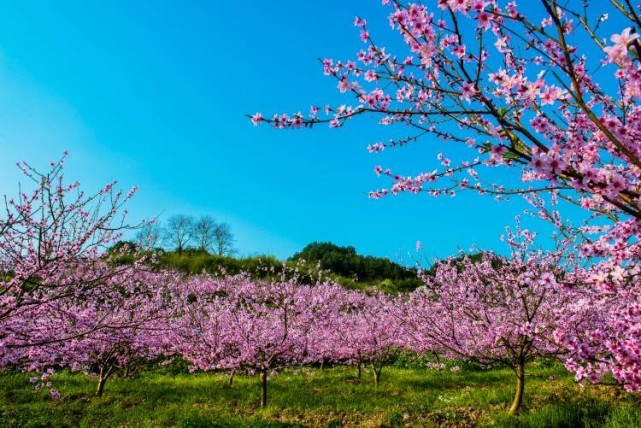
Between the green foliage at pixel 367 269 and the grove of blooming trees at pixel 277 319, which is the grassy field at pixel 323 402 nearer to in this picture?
the grove of blooming trees at pixel 277 319

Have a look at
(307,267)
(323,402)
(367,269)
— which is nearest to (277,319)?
(323,402)

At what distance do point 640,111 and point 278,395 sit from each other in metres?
9.90

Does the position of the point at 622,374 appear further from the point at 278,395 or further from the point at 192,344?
the point at 192,344

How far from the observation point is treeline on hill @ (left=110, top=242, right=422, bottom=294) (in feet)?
104

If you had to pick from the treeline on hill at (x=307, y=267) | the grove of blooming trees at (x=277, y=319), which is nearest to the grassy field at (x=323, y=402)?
the grove of blooming trees at (x=277, y=319)

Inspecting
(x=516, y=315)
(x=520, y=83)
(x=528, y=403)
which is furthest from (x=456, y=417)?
(x=520, y=83)

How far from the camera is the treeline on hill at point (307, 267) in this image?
31559 mm

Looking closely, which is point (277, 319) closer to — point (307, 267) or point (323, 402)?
point (323, 402)

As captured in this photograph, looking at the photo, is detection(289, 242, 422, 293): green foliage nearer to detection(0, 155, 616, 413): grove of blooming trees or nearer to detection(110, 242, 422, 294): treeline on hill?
detection(110, 242, 422, 294): treeline on hill

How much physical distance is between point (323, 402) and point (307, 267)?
27.3 m

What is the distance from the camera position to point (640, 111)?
116 inches

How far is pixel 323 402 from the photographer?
985 centimetres

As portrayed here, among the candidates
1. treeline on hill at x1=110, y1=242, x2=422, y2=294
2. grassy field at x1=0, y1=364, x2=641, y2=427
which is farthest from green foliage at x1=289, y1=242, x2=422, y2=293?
grassy field at x1=0, y1=364, x2=641, y2=427

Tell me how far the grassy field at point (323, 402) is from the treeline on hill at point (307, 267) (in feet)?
34.4
